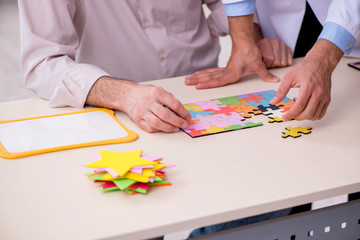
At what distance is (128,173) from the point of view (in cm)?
97

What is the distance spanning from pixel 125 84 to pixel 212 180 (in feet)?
1.69

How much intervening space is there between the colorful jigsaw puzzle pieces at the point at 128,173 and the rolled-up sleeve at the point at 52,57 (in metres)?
0.45

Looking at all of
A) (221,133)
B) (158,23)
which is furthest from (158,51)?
(221,133)

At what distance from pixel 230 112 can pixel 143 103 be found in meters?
0.25

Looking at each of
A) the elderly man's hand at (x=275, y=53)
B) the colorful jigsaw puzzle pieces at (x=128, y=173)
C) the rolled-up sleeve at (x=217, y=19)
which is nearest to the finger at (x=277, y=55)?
Answer: the elderly man's hand at (x=275, y=53)

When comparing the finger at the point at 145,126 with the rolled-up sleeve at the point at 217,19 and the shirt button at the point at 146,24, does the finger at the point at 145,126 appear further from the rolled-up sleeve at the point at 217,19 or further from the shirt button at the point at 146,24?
the rolled-up sleeve at the point at 217,19

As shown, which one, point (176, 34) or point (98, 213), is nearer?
point (98, 213)

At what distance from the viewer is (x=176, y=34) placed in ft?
6.25

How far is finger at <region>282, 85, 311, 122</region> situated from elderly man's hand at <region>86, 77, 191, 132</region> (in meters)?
0.26

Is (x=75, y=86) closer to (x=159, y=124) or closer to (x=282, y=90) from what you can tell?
(x=159, y=124)

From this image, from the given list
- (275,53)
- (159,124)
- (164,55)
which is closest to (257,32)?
(275,53)

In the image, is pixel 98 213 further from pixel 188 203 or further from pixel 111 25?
pixel 111 25

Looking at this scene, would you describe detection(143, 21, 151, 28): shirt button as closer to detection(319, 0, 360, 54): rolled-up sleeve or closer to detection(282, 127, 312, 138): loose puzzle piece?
detection(319, 0, 360, 54): rolled-up sleeve

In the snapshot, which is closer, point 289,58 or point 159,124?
point 159,124
